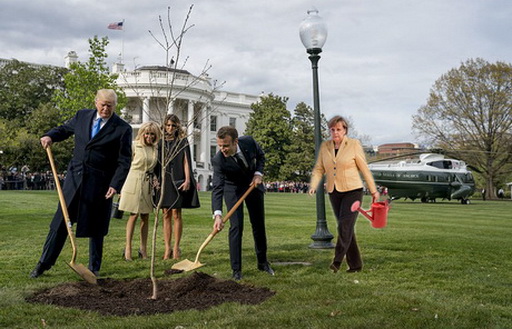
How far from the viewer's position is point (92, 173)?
623 cm

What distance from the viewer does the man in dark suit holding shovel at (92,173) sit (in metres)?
6.17

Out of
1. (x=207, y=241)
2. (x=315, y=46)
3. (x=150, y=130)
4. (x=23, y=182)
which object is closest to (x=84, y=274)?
(x=207, y=241)

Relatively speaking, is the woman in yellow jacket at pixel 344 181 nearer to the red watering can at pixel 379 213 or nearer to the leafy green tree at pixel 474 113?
the red watering can at pixel 379 213

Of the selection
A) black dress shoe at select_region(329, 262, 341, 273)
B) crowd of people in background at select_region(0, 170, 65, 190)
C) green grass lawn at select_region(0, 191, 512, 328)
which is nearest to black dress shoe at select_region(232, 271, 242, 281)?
green grass lawn at select_region(0, 191, 512, 328)

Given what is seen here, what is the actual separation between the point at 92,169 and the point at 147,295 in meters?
1.80

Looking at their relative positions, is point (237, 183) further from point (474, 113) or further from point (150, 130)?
point (474, 113)

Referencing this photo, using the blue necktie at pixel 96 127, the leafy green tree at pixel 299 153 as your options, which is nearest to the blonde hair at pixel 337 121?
the blue necktie at pixel 96 127

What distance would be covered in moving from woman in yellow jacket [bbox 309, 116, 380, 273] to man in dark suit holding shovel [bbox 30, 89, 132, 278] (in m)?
2.37

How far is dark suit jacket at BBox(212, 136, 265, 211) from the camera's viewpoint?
6.21 m

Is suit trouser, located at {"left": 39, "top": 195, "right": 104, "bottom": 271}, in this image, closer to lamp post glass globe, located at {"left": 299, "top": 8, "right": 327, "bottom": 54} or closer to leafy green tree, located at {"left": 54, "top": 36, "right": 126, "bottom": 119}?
lamp post glass globe, located at {"left": 299, "top": 8, "right": 327, "bottom": 54}

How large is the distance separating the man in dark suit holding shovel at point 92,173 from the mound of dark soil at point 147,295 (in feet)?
2.45

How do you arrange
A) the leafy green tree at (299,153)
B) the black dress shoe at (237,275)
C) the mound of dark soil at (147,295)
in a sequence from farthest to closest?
1. the leafy green tree at (299,153)
2. the black dress shoe at (237,275)
3. the mound of dark soil at (147,295)

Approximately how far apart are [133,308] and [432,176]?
36.0m

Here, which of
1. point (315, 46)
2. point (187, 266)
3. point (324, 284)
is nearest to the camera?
point (324, 284)
